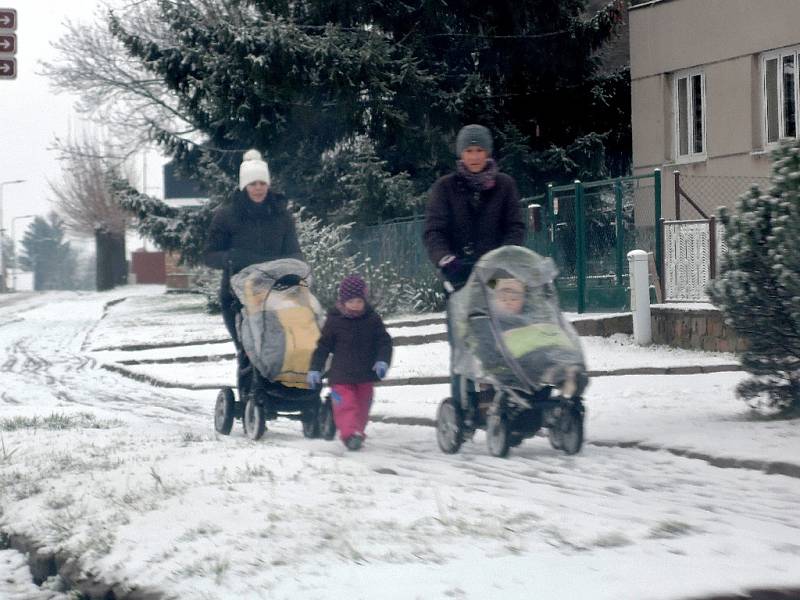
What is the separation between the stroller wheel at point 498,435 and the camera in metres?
8.01

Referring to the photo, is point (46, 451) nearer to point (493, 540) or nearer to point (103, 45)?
point (493, 540)

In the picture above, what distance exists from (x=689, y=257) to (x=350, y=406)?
8748 mm

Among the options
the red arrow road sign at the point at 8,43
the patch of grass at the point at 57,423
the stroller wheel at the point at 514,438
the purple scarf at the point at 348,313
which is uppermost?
the red arrow road sign at the point at 8,43

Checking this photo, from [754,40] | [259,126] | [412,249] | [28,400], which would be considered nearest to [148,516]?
[28,400]

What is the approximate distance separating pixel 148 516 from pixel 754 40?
55.9ft

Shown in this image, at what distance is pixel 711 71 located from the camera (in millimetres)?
21703

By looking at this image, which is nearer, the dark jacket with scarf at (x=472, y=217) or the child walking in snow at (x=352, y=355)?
the dark jacket with scarf at (x=472, y=217)

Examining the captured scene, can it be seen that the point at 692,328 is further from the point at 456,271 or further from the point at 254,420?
the point at 456,271

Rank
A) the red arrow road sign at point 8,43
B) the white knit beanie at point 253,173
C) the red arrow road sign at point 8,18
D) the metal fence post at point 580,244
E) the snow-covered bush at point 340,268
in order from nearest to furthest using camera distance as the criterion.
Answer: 1. the white knit beanie at point 253,173
2. the red arrow road sign at point 8,43
3. the red arrow road sign at point 8,18
4. the metal fence post at point 580,244
5. the snow-covered bush at point 340,268

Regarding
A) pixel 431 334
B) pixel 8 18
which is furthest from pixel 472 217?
pixel 431 334

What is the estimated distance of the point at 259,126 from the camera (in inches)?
1021

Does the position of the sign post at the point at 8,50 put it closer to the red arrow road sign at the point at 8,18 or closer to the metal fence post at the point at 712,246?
the red arrow road sign at the point at 8,18

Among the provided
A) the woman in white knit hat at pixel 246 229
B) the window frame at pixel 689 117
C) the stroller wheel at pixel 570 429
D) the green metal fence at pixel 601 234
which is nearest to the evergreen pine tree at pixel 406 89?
the window frame at pixel 689 117

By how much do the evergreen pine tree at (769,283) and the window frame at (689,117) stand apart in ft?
44.0
